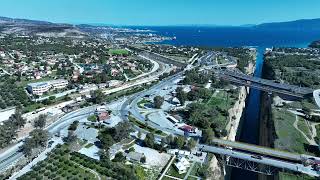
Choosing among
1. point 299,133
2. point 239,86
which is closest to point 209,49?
point 239,86

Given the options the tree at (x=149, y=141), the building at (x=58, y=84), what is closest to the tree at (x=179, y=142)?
the tree at (x=149, y=141)

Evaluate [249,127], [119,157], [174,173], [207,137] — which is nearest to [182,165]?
[174,173]

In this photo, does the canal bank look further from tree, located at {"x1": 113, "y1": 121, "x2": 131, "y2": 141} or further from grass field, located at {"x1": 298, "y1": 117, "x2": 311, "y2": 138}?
tree, located at {"x1": 113, "y1": 121, "x2": 131, "y2": 141}

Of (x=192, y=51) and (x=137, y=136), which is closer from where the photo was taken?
(x=137, y=136)

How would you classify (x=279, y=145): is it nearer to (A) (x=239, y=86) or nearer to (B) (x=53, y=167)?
(B) (x=53, y=167)

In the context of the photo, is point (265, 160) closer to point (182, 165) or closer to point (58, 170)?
point (182, 165)

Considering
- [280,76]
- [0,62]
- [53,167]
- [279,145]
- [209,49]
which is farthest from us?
[209,49]

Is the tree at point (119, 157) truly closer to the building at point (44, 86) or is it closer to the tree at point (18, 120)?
the tree at point (18, 120)
